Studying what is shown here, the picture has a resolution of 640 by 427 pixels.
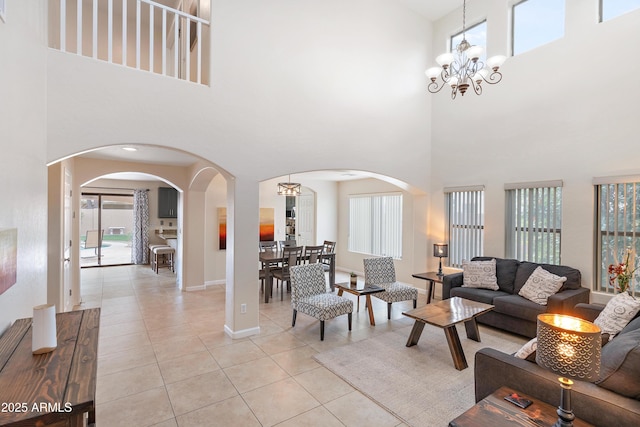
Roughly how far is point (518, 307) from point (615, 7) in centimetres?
422

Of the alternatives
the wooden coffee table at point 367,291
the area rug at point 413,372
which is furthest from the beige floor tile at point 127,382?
the wooden coffee table at point 367,291

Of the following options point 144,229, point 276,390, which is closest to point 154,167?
point 144,229

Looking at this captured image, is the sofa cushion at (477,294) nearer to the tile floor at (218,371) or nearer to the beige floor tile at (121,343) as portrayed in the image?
the tile floor at (218,371)

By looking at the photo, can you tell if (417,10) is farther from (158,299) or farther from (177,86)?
(158,299)

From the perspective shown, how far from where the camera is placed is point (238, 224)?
4.08 meters

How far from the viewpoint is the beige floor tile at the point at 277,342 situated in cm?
377

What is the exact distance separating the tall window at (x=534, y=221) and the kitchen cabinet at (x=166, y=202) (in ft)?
30.8

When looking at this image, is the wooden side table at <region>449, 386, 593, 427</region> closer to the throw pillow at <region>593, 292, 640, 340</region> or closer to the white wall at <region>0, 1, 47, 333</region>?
the throw pillow at <region>593, 292, 640, 340</region>

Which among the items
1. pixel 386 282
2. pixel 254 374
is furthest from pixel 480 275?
pixel 254 374

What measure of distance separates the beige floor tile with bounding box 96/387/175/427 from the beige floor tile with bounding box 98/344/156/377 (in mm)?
646

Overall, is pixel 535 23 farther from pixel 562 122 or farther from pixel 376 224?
pixel 376 224

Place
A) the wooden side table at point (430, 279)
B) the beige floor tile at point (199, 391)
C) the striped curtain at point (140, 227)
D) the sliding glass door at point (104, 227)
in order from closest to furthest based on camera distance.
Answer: the beige floor tile at point (199, 391) → the wooden side table at point (430, 279) → the sliding glass door at point (104, 227) → the striped curtain at point (140, 227)

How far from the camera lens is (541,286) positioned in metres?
4.14

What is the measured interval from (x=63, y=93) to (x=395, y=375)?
4.35 metres
